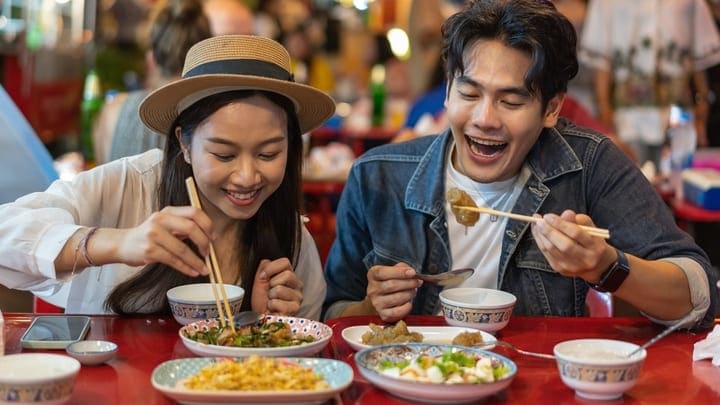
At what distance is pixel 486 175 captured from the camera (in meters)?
2.58

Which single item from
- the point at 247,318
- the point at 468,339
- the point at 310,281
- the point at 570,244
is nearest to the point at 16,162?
the point at 310,281

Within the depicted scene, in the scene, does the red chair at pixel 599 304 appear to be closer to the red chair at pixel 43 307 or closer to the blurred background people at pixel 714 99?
the red chair at pixel 43 307

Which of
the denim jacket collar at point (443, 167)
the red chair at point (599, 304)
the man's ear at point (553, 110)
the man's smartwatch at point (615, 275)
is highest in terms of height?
the man's ear at point (553, 110)

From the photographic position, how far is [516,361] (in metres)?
2.04

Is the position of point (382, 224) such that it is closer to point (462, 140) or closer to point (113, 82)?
point (462, 140)

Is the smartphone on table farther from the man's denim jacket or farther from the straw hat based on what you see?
the man's denim jacket

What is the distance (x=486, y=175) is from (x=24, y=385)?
133cm

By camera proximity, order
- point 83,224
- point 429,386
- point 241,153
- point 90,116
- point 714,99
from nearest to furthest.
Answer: point 429,386, point 241,153, point 83,224, point 90,116, point 714,99

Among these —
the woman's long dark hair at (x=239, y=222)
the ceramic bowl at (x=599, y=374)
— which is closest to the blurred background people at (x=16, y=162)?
the woman's long dark hair at (x=239, y=222)

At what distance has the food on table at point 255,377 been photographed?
66.7 inches

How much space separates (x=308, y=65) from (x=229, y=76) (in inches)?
288

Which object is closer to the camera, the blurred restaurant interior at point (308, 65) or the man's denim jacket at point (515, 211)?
the man's denim jacket at point (515, 211)

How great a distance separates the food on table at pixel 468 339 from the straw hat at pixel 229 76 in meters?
0.67

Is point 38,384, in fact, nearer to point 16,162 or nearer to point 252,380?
point 252,380
